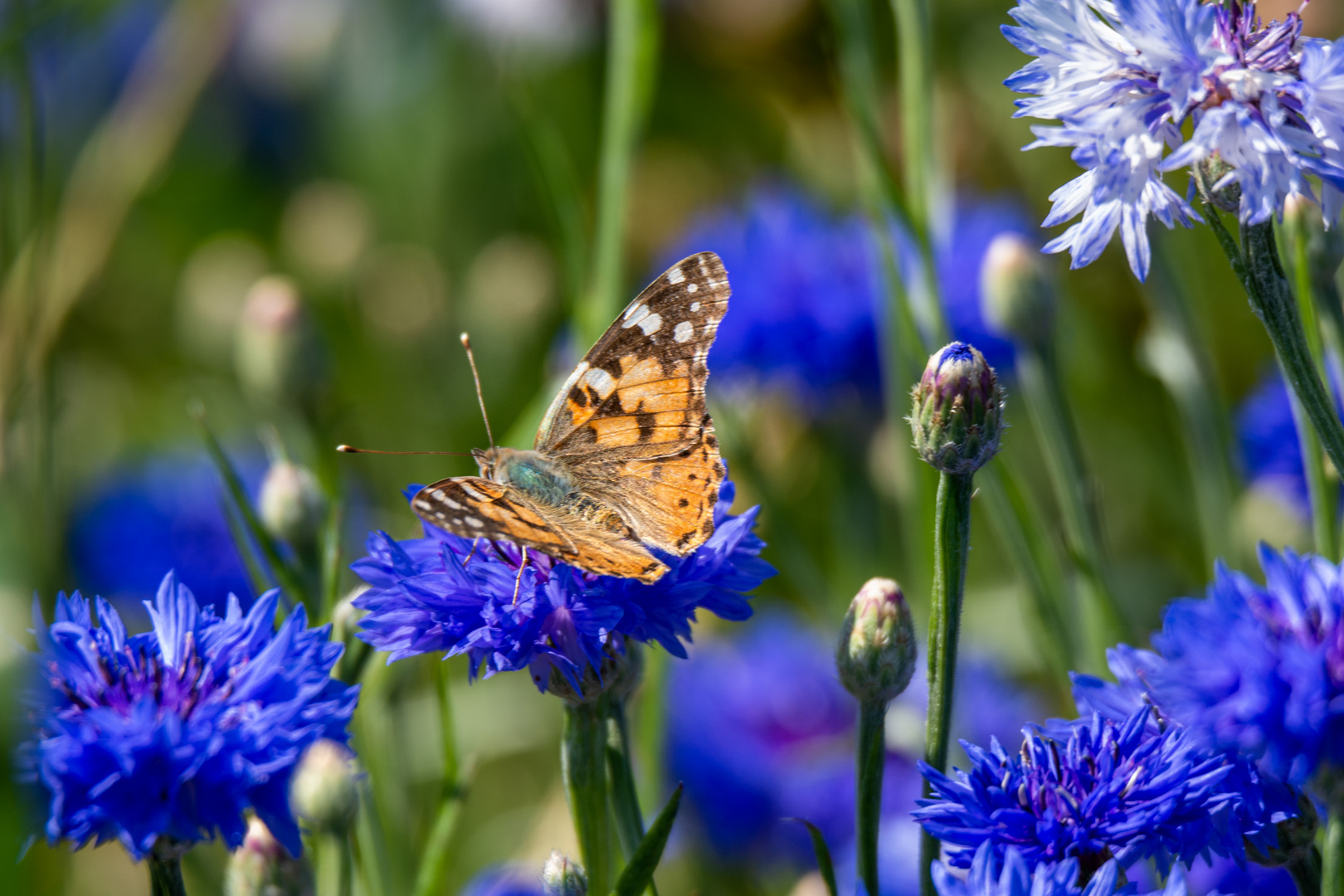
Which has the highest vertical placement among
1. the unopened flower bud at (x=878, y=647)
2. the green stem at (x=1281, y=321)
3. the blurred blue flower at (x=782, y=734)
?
the green stem at (x=1281, y=321)

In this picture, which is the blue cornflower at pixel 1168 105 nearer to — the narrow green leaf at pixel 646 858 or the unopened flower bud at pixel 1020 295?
the narrow green leaf at pixel 646 858

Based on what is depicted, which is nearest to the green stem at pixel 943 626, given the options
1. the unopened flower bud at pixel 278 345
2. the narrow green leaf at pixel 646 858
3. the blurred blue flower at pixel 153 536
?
the narrow green leaf at pixel 646 858

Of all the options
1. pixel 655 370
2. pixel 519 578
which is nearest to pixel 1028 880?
pixel 519 578

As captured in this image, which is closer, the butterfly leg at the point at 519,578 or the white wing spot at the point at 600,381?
the butterfly leg at the point at 519,578

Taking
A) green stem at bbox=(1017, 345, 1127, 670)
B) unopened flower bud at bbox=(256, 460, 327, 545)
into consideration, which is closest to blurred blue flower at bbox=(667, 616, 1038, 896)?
green stem at bbox=(1017, 345, 1127, 670)

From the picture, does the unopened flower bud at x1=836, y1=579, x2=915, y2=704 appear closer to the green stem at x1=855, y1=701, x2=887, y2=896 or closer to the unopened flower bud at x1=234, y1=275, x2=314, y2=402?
the green stem at x1=855, y1=701, x2=887, y2=896

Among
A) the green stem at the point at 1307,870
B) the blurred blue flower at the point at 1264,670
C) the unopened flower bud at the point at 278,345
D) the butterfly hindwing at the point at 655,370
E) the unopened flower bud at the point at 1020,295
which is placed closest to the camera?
the blurred blue flower at the point at 1264,670

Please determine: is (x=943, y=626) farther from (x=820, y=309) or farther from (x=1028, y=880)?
(x=820, y=309)

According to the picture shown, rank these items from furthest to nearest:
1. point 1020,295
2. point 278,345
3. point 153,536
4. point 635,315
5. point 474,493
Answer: point 153,536 < point 278,345 < point 1020,295 < point 635,315 < point 474,493
